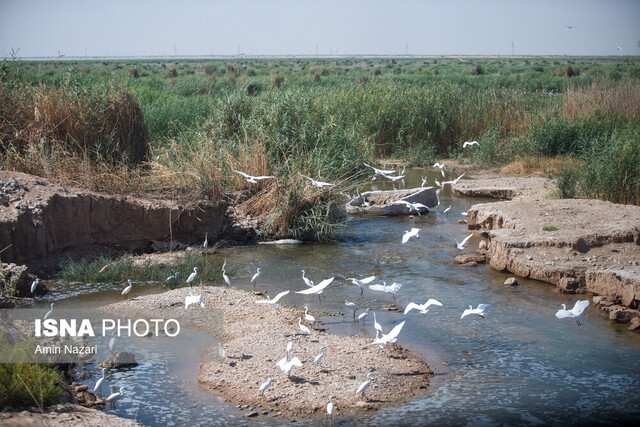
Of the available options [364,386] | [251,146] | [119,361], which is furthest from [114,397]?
[251,146]

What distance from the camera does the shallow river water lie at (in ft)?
16.0

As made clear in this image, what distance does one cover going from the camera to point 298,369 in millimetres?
5316

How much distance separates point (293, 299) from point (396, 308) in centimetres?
117

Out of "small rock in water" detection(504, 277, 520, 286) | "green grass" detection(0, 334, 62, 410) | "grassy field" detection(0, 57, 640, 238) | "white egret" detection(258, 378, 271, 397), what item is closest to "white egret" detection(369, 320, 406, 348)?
"white egret" detection(258, 378, 271, 397)

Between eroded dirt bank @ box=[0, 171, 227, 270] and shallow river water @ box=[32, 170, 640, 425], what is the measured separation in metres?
0.78

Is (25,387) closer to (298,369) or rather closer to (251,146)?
(298,369)

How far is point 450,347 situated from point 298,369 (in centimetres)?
161

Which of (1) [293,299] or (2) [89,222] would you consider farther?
(2) [89,222]

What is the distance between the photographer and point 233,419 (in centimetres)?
468

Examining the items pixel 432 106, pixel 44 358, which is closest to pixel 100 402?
pixel 44 358

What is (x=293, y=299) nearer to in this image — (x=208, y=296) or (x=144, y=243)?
(x=208, y=296)

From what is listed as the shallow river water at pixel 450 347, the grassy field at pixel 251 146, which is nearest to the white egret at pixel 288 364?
the shallow river water at pixel 450 347

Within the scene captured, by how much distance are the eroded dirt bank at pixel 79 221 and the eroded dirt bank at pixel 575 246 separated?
428 cm

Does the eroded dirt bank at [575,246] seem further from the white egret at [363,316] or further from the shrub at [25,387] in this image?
the shrub at [25,387]
